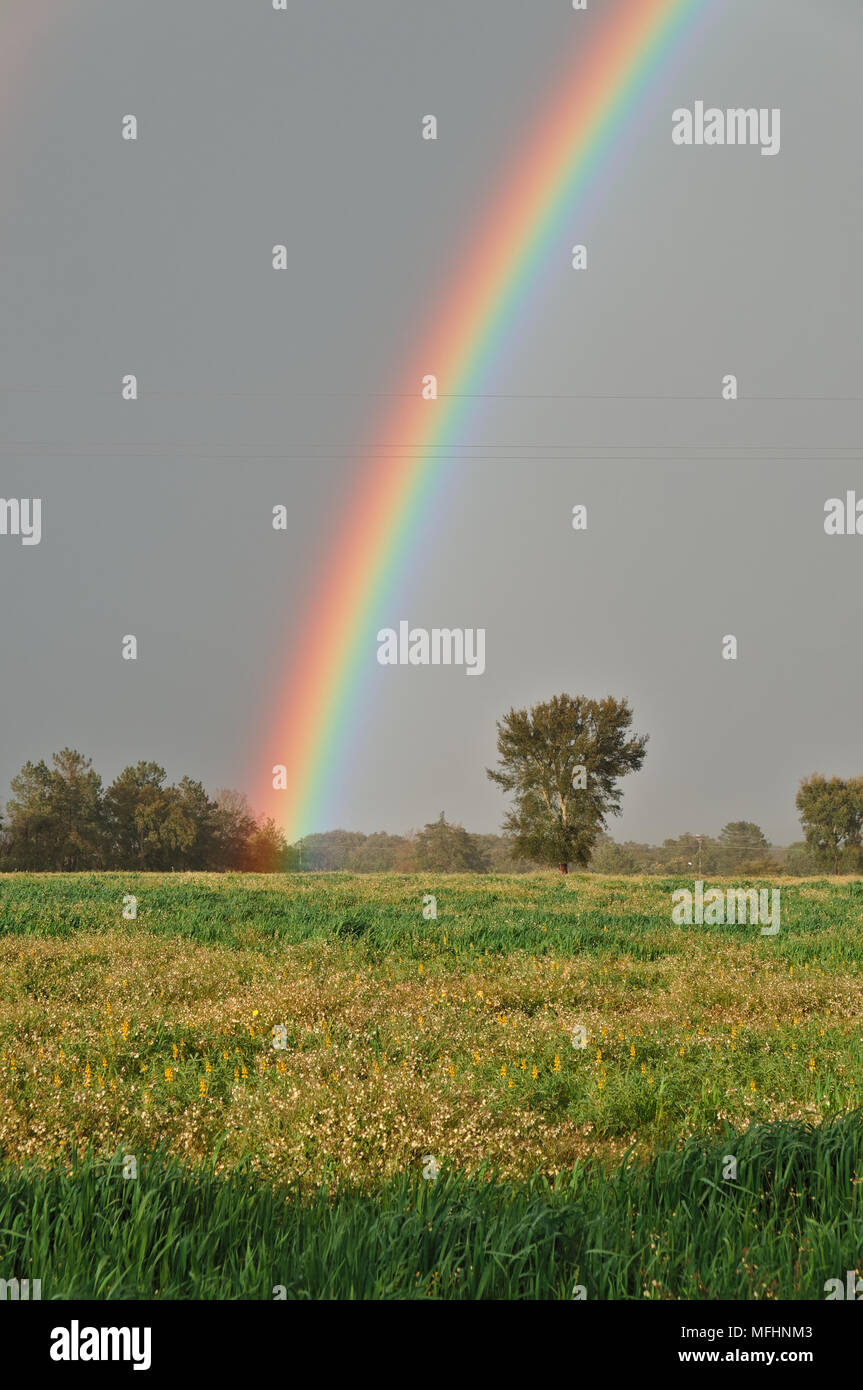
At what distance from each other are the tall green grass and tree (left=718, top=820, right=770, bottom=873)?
11788 cm

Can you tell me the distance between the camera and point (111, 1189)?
18.1 feet

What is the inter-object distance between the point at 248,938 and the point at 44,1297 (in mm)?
13063

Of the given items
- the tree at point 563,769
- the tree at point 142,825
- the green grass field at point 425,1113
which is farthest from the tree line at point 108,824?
the green grass field at point 425,1113

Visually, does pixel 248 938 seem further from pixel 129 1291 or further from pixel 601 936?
pixel 129 1291

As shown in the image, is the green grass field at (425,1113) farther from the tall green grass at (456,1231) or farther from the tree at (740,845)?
the tree at (740,845)

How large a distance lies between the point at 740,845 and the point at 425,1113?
136950 mm

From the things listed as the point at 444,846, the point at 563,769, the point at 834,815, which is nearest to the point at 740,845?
the point at 834,815

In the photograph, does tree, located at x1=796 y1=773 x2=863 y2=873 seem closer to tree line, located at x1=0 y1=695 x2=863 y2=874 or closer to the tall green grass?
Result: tree line, located at x1=0 y1=695 x2=863 y2=874

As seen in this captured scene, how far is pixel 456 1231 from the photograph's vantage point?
16.1 feet

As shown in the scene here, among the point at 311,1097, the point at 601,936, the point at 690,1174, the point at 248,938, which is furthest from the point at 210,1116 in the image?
the point at 601,936

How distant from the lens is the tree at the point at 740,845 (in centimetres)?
12269

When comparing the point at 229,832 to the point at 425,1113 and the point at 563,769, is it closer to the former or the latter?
the point at 563,769
